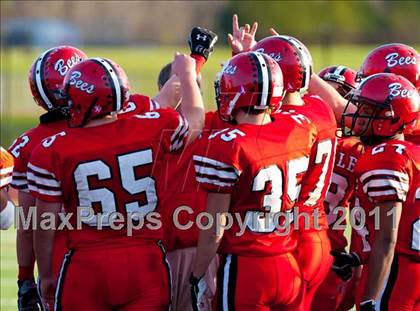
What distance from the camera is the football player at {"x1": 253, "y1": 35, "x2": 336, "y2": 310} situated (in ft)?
17.0

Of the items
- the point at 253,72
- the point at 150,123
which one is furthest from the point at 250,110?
the point at 150,123

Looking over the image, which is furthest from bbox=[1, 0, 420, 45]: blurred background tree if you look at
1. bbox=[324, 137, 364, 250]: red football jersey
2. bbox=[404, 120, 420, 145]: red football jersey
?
bbox=[404, 120, 420, 145]: red football jersey

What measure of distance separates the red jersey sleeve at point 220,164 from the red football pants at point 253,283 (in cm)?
40

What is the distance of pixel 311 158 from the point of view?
5.09m

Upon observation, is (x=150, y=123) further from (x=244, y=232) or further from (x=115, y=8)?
(x=115, y=8)

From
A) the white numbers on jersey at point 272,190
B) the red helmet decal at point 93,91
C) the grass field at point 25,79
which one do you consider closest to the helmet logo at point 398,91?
the white numbers on jersey at point 272,190

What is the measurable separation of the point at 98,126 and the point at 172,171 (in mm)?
826

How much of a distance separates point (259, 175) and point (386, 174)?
24.2 inches

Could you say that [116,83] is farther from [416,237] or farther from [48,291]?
[416,237]

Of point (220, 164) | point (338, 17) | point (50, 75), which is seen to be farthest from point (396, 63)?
point (338, 17)

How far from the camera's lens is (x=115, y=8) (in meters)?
45.2

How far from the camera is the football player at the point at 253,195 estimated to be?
185 inches

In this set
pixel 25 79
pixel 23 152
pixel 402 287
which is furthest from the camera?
pixel 25 79

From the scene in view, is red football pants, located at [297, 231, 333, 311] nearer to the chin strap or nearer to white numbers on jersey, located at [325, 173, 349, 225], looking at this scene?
white numbers on jersey, located at [325, 173, 349, 225]
